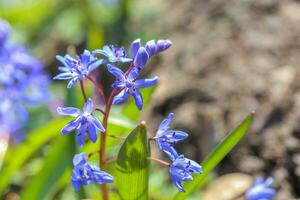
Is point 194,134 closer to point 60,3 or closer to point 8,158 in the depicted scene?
point 8,158

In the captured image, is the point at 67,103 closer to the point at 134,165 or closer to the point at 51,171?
the point at 51,171

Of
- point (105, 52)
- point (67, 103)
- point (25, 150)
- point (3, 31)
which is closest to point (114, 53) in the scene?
point (105, 52)

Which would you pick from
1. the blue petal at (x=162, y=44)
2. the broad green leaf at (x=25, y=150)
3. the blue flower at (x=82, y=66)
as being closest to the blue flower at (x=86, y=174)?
the blue flower at (x=82, y=66)

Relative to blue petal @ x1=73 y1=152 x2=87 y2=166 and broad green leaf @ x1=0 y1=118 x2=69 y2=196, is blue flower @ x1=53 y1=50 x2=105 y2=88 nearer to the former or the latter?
blue petal @ x1=73 y1=152 x2=87 y2=166

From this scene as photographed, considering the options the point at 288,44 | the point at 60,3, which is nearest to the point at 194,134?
the point at 288,44

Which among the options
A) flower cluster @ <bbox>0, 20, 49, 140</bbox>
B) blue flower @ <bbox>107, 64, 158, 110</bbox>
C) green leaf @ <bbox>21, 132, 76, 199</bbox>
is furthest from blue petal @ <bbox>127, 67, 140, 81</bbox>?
flower cluster @ <bbox>0, 20, 49, 140</bbox>
